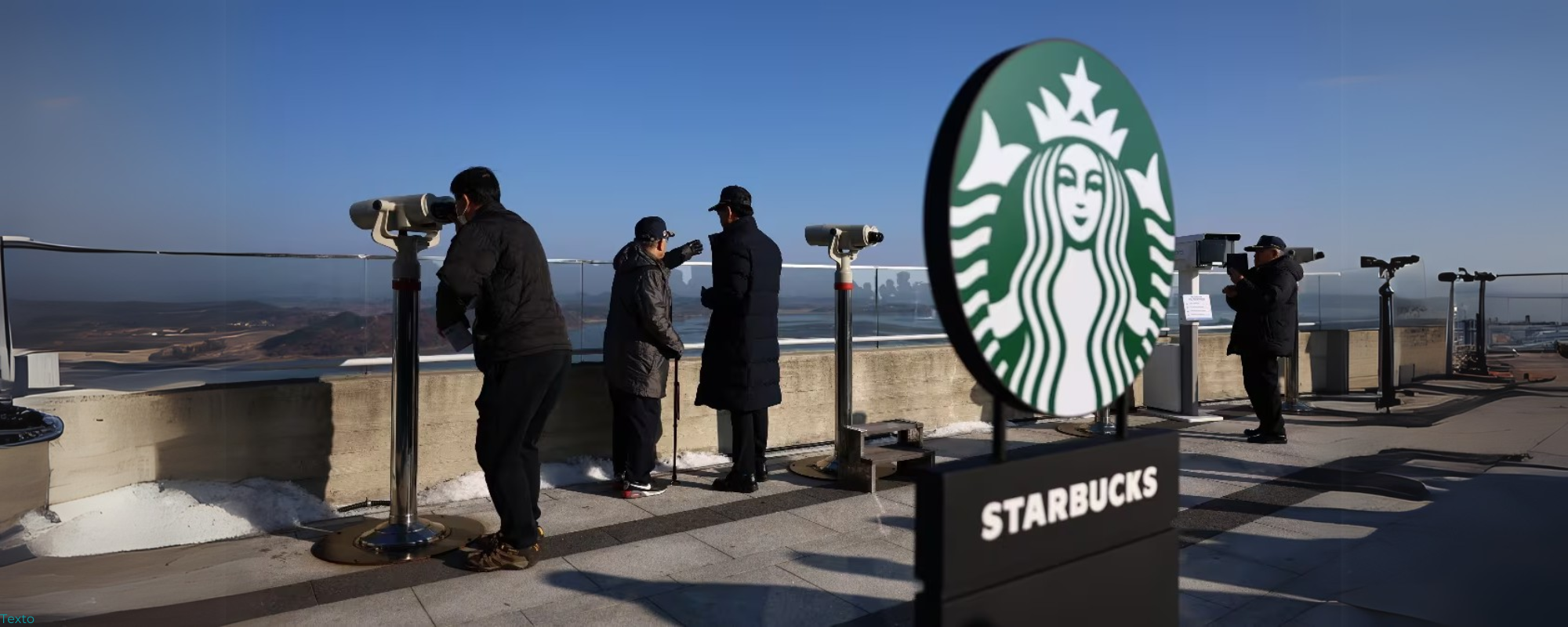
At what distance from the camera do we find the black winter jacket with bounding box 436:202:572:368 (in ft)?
14.0

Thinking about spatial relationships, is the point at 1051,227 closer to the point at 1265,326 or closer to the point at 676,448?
the point at 676,448

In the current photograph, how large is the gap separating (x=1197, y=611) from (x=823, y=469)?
3.14 m

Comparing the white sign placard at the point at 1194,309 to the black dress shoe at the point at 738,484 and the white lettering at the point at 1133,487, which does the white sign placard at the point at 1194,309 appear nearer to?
the black dress shoe at the point at 738,484

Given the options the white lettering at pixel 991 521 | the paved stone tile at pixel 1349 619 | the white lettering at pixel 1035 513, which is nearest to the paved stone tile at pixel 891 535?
the paved stone tile at pixel 1349 619

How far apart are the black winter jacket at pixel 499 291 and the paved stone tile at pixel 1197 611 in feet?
10.2

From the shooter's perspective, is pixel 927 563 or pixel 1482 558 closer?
pixel 927 563

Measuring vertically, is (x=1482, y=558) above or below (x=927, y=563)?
below

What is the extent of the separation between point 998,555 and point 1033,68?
1029 millimetres

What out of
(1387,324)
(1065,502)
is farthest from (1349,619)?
(1387,324)

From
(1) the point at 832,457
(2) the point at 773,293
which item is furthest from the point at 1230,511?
(2) the point at 773,293

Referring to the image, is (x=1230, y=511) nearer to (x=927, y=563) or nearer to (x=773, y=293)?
(x=773, y=293)

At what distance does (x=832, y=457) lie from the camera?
675cm

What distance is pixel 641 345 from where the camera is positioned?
5.89m

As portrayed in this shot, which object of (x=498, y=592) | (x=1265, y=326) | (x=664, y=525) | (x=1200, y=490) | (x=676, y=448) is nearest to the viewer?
(x=498, y=592)
